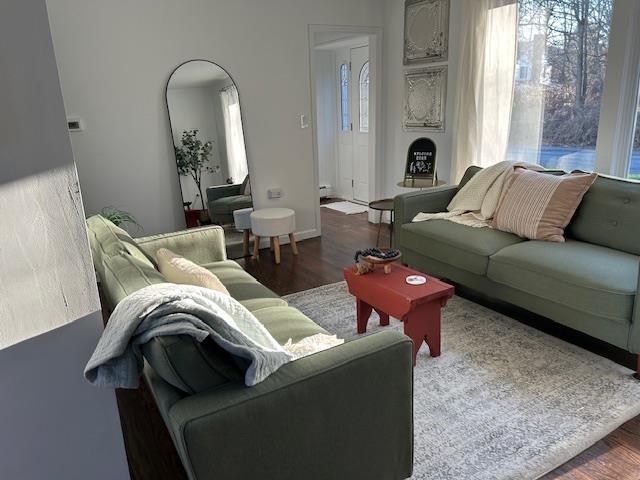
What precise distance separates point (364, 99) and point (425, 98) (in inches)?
66.3

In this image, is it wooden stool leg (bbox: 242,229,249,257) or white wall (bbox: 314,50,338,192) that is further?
white wall (bbox: 314,50,338,192)

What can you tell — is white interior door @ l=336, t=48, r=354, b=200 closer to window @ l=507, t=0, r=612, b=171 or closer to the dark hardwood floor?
the dark hardwood floor

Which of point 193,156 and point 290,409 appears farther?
point 193,156

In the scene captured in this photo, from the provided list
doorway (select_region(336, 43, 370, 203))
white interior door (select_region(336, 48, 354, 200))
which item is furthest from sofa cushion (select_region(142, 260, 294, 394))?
white interior door (select_region(336, 48, 354, 200))

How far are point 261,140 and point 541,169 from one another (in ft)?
7.87

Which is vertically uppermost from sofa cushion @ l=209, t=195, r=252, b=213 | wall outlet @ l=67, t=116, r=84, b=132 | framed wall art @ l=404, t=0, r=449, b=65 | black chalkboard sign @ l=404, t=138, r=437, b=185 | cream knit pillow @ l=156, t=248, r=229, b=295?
framed wall art @ l=404, t=0, r=449, b=65

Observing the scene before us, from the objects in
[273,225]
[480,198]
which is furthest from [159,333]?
[273,225]

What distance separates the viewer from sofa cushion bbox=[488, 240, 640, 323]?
2.22 metres

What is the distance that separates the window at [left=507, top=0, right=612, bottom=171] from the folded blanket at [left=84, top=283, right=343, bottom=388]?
10.2 ft

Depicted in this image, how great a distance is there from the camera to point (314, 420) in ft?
4.29

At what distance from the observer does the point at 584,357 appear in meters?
2.43

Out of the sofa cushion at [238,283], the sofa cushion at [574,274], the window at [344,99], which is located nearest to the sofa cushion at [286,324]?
the sofa cushion at [238,283]

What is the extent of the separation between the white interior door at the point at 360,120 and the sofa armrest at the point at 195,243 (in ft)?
11.3

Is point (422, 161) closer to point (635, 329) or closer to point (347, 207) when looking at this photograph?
point (347, 207)
